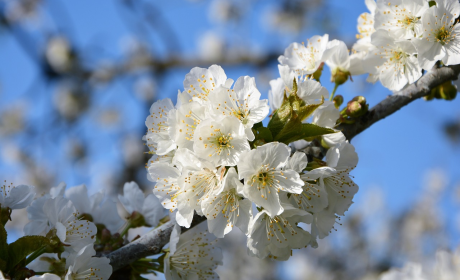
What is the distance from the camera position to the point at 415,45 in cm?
170

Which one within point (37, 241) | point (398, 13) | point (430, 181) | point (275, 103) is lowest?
point (37, 241)

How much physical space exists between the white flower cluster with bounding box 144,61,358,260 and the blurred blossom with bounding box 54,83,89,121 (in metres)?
7.90

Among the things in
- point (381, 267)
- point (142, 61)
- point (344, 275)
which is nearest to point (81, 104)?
point (142, 61)

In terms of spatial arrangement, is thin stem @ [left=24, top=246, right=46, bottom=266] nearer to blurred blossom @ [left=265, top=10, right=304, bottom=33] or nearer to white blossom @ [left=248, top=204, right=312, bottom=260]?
white blossom @ [left=248, top=204, right=312, bottom=260]

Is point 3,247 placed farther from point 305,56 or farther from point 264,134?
point 305,56

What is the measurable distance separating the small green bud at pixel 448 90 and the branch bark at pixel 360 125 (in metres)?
0.10

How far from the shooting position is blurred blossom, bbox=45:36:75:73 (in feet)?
28.2

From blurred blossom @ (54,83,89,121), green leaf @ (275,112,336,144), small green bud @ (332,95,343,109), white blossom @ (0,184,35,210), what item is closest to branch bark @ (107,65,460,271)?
small green bud @ (332,95,343,109)

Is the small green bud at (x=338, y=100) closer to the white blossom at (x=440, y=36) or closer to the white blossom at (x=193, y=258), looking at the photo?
the white blossom at (x=440, y=36)

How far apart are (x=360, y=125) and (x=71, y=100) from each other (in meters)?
8.60

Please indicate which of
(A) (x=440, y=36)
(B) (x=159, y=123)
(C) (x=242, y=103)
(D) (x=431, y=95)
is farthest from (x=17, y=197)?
(D) (x=431, y=95)

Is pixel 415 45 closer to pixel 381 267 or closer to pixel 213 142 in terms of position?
pixel 213 142

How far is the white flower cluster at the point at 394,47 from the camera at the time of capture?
1698mm

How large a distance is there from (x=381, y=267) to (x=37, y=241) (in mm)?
7687
